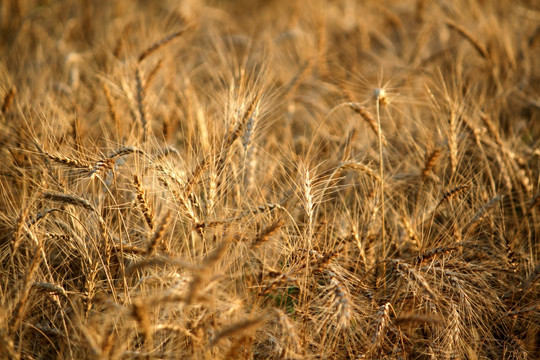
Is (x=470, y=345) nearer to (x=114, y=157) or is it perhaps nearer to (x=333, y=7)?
(x=114, y=157)

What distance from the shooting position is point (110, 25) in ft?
13.9

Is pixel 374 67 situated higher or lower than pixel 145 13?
lower

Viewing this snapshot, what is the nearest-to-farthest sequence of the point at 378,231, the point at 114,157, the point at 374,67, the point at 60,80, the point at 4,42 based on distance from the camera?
the point at 114,157, the point at 378,231, the point at 60,80, the point at 374,67, the point at 4,42

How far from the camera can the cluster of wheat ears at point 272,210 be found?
1.68 metres

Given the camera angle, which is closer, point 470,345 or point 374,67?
point 470,345

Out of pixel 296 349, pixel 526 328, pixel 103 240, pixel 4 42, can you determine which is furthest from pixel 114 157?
pixel 4 42

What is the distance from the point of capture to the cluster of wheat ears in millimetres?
1685

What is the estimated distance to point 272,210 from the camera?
2.03 metres

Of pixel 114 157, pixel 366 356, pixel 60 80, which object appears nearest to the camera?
pixel 366 356

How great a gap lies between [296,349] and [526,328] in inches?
45.3

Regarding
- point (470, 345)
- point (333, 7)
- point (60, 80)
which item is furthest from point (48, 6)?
point (470, 345)

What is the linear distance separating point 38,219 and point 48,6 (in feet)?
12.9

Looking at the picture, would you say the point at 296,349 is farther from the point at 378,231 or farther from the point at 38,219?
the point at 38,219

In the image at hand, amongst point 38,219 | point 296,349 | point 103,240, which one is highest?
point 38,219
